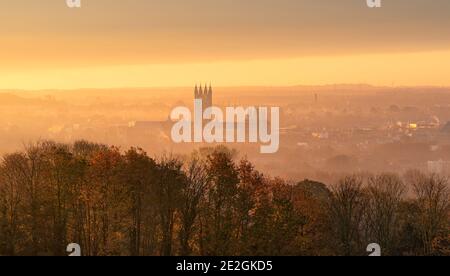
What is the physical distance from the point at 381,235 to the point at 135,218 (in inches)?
1069

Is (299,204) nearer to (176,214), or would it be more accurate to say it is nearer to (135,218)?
(176,214)

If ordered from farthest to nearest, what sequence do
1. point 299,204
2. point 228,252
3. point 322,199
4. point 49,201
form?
point 322,199, point 299,204, point 49,201, point 228,252

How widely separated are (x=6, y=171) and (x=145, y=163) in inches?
726

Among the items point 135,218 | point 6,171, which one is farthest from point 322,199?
point 6,171

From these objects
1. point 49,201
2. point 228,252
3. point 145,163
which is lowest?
point 228,252

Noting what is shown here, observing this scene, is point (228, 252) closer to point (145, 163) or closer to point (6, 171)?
point (145, 163)

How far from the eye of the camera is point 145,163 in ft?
177
